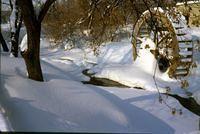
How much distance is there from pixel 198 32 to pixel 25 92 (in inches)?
556

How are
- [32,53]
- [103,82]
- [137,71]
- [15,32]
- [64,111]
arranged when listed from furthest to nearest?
[137,71] < [15,32] < [103,82] < [32,53] < [64,111]

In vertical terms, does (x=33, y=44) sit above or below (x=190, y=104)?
above

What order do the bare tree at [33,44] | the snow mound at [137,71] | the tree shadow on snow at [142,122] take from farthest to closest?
the snow mound at [137,71]
the bare tree at [33,44]
the tree shadow on snow at [142,122]

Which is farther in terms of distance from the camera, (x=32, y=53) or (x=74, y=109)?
(x=32, y=53)

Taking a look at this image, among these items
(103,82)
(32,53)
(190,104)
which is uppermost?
(32,53)

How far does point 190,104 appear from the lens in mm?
13023

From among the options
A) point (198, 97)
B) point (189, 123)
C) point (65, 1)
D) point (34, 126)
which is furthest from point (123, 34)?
point (34, 126)

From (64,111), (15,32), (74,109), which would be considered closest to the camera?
(64,111)

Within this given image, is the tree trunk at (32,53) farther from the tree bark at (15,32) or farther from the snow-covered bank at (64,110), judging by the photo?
the tree bark at (15,32)

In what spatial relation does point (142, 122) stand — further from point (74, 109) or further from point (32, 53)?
point (32, 53)

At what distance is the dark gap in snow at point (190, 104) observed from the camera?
482 inches

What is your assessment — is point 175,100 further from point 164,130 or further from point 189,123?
point 164,130

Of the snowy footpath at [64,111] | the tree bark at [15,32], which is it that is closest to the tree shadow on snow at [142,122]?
the snowy footpath at [64,111]

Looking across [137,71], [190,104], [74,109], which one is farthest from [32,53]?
[137,71]
